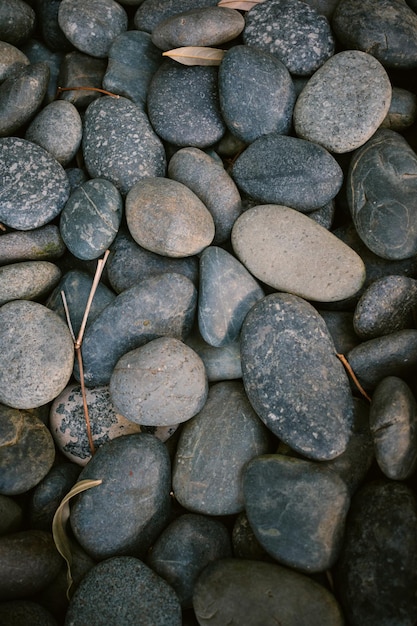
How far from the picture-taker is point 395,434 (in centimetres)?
154

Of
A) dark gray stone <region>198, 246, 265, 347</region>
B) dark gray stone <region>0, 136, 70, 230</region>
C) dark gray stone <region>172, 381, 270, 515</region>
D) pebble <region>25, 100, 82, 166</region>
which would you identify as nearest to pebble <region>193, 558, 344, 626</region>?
dark gray stone <region>172, 381, 270, 515</region>

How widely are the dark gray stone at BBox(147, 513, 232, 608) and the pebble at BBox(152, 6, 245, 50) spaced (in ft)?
5.25

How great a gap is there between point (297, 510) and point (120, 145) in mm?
1365

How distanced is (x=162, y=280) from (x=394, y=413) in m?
0.82

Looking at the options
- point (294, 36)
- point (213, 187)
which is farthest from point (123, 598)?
point (294, 36)

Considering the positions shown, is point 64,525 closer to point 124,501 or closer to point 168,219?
point 124,501

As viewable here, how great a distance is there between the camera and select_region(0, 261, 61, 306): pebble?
5.98ft

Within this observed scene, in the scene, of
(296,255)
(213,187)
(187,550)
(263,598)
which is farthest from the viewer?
(213,187)

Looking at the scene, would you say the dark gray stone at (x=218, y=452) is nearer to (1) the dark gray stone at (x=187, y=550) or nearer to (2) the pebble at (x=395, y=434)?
(1) the dark gray stone at (x=187, y=550)

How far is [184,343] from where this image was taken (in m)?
1.87

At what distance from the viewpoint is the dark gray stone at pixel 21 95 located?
197 centimetres

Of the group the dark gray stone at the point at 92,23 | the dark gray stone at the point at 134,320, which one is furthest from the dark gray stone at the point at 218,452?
the dark gray stone at the point at 92,23

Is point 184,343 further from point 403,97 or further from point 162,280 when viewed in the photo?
point 403,97

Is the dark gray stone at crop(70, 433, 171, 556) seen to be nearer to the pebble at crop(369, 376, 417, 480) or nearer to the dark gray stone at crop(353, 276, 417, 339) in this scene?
the pebble at crop(369, 376, 417, 480)
